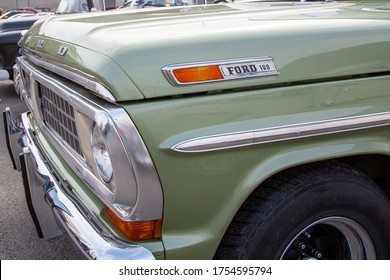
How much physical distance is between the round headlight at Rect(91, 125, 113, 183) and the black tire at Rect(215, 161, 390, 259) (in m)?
0.51

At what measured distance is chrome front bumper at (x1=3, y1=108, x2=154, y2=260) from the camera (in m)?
1.48

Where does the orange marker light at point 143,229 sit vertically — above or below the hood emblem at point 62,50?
below

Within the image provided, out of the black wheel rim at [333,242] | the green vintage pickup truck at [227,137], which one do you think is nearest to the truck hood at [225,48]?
the green vintage pickup truck at [227,137]

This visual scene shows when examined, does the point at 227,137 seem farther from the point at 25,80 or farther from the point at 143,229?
the point at 25,80

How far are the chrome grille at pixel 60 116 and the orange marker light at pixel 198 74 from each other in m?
0.61

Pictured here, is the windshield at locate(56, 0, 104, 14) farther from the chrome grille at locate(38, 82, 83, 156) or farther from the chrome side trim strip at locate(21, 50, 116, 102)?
the chrome side trim strip at locate(21, 50, 116, 102)

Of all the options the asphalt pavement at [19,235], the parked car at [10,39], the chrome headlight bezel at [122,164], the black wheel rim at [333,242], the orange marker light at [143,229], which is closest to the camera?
the chrome headlight bezel at [122,164]

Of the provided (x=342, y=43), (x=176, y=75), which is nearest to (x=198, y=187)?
(x=176, y=75)

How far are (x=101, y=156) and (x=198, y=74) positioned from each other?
1.51ft

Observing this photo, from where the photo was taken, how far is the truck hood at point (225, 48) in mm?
1439

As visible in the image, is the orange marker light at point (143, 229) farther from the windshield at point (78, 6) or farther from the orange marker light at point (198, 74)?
the windshield at point (78, 6)

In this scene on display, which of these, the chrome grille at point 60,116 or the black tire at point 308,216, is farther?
the chrome grille at point 60,116

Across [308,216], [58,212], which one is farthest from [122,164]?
[308,216]

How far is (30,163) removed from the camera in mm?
2336
